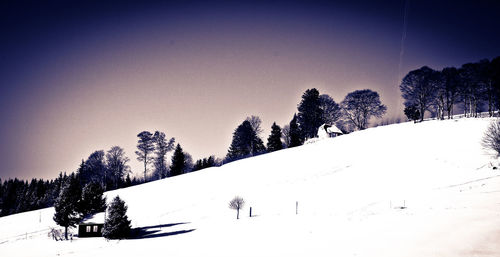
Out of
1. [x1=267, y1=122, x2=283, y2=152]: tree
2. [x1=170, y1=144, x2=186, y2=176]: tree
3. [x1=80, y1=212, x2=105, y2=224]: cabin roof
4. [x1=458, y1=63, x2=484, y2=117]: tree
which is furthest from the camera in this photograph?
[x1=267, y1=122, x2=283, y2=152]: tree

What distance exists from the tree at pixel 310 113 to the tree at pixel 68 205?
60207 mm

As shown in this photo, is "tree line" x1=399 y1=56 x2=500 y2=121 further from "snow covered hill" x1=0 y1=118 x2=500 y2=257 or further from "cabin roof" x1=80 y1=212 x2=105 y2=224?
"cabin roof" x1=80 y1=212 x2=105 y2=224

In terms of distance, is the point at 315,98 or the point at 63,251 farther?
the point at 315,98

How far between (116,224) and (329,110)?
64814 millimetres

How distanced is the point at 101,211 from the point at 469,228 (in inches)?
1675

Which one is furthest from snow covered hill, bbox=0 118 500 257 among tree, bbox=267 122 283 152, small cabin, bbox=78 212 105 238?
tree, bbox=267 122 283 152

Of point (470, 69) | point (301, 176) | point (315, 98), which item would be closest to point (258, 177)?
point (301, 176)

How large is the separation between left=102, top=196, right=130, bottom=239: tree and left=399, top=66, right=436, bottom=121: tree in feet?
201

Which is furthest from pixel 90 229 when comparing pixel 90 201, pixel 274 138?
pixel 274 138

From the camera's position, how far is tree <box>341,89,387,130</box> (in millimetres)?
67000

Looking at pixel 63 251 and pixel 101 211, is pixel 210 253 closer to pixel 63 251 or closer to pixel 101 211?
pixel 63 251

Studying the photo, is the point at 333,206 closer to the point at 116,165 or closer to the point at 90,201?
the point at 90,201

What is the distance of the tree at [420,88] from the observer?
174 feet

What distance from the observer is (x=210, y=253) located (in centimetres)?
1543
